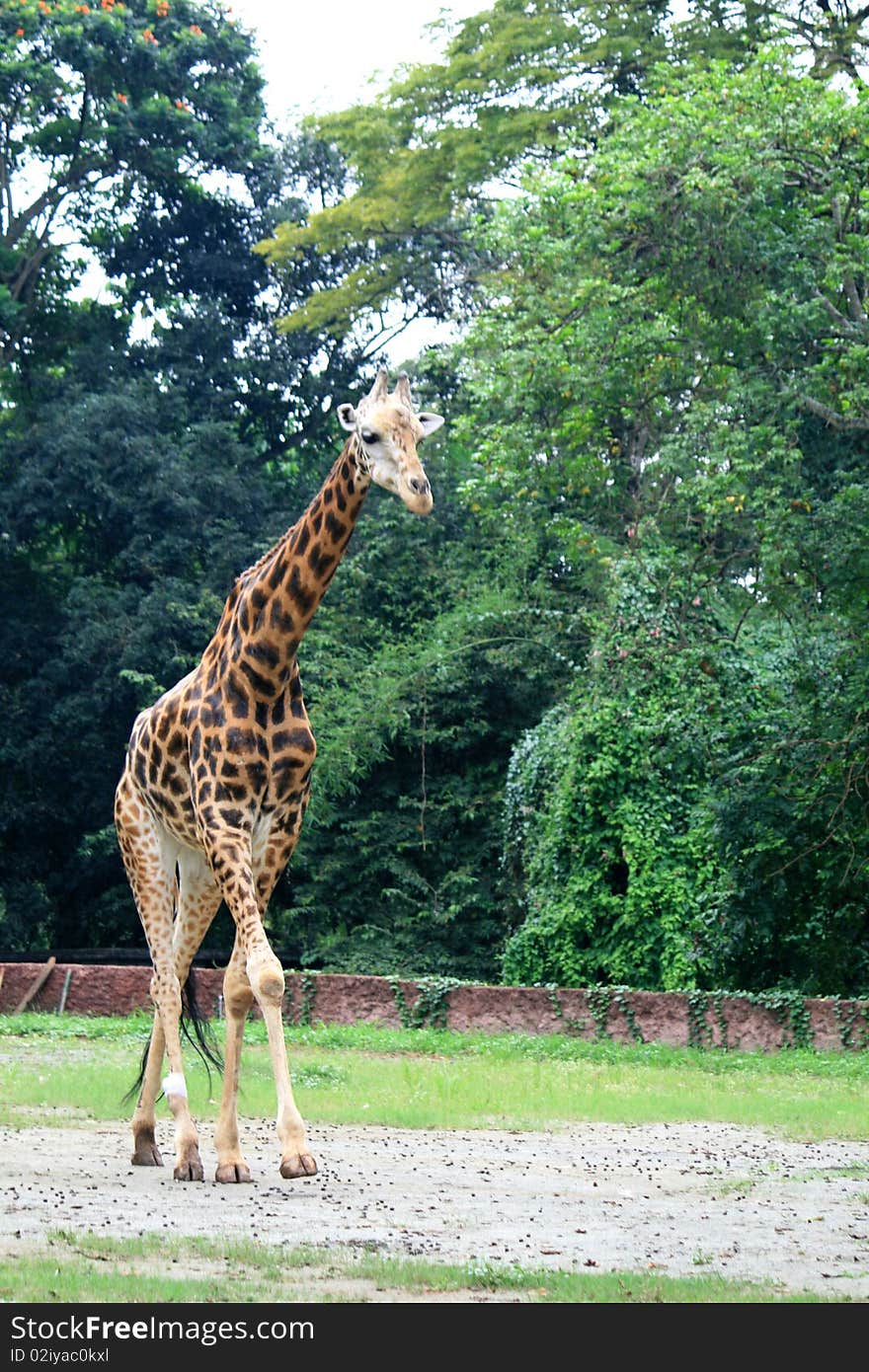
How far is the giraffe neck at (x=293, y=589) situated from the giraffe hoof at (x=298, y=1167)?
2.30 metres

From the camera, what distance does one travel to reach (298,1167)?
22.7 ft

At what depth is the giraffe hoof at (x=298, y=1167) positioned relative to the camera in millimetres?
6914

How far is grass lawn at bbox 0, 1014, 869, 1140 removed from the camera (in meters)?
11.7

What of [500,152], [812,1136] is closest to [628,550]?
[500,152]

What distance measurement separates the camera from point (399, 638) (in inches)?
1104

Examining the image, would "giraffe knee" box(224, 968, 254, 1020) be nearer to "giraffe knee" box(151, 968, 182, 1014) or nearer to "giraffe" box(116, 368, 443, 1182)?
"giraffe" box(116, 368, 443, 1182)

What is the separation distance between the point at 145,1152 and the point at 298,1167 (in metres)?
2.04

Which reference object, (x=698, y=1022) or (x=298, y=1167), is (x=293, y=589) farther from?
(x=698, y=1022)

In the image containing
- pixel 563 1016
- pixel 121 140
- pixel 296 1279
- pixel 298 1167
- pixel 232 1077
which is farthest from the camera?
pixel 121 140

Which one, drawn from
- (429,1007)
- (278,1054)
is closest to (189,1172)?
(278,1054)

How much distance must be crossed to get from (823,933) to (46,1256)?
14.7 m

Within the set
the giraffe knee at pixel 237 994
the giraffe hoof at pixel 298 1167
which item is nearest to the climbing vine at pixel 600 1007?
the giraffe knee at pixel 237 994

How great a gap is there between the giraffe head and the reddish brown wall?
32.4 feet

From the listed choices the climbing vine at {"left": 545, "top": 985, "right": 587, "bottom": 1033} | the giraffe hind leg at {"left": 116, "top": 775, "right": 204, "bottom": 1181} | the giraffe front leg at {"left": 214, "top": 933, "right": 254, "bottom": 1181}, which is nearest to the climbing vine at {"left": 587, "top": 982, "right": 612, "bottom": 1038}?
the climbing vine at {"left": 545, "top": 985, "right": 587, "bottom": 1033}
